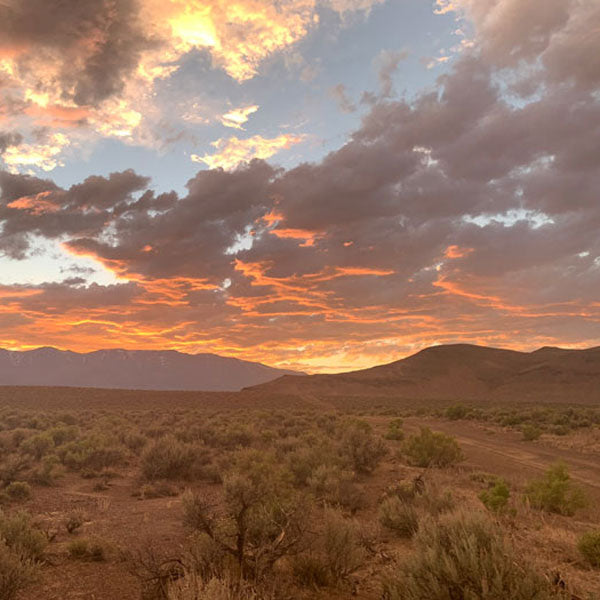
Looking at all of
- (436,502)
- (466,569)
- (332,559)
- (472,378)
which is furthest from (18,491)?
(472,378)

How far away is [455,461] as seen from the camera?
699 inches

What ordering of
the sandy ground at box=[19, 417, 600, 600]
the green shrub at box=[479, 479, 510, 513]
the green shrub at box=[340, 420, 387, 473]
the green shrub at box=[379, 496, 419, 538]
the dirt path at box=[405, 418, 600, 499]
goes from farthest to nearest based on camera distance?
the dirt path at box=[405, 418, 600, 499] < the green shrub at box=[340, 420, 387, 473] < the green shrub at box=[479, 479, 510, 513] < the green shrub at box=[379, 496, 419, 538] < the sandy ground at box=[19, 417, 600, 600]

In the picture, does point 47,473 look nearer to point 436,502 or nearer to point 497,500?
point 436,502

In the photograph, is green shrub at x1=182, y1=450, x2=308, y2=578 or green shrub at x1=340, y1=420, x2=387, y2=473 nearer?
green shrub at x1=182, y1=450, x2=308, y2=578

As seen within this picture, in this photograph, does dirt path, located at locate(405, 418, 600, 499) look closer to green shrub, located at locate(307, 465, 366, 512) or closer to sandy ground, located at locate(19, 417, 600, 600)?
sandy ground, located at locate(19, 417, 600, 600)

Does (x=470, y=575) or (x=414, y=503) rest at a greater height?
(x=470, y=575)

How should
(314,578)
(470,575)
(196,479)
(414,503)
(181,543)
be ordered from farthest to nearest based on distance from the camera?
(196,479) < (414,503) < (181,543) < (314,578) < (470,575)

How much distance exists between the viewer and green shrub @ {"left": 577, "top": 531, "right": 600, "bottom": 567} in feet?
23.2

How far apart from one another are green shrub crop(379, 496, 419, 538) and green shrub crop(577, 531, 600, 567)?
2.77 meters

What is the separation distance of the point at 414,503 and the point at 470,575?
5831 mm

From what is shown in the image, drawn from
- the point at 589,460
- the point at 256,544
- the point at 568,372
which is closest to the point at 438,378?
the point at 568,372

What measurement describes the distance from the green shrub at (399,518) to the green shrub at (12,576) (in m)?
6.40

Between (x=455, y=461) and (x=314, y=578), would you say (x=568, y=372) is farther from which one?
(x=314, y=578)

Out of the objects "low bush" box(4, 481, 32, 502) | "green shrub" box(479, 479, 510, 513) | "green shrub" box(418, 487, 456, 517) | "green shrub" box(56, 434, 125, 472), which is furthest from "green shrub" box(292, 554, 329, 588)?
"green shrub" box(56, 434, 125, 472)
